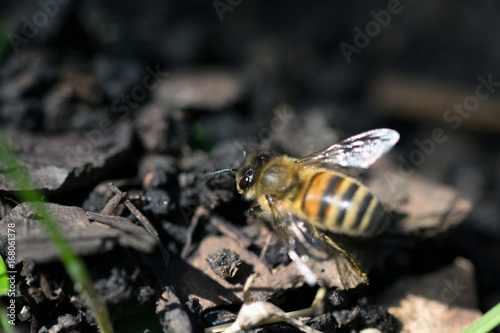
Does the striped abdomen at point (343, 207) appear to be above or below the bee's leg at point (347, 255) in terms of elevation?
above

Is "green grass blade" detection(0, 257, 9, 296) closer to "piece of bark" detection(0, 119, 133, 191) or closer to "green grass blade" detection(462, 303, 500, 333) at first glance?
"piece of bark" detection(0, 119, 133, 191)

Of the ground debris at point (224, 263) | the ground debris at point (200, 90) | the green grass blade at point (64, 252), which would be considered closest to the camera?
the green grass blade at point (64, 252)

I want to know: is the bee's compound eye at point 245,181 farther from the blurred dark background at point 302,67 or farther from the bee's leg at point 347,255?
the blurred dark background at point 302,67

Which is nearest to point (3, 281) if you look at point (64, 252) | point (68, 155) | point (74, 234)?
point (74, 234)

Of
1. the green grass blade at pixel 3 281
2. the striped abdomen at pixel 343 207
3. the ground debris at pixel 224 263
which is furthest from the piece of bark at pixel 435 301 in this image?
→ the green grass blade at pixel 3 281

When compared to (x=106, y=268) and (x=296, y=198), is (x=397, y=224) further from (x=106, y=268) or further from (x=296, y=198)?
(x=106, y=268)

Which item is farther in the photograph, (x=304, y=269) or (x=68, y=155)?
(x=68, y=155)

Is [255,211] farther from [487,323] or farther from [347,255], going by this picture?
[487,323]
